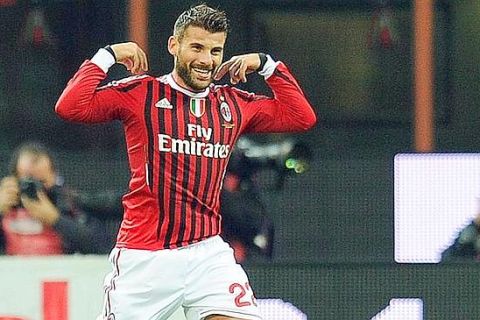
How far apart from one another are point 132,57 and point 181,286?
937 mm

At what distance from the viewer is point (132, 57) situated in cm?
662

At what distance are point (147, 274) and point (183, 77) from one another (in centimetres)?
79

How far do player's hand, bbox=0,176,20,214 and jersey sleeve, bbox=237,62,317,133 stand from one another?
5.75 feet

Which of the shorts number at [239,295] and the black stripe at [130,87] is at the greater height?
the black stripe at [130,87]

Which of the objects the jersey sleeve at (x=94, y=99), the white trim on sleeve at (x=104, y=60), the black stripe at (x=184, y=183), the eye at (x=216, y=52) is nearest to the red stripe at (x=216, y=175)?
the black stripe at (x=184, y=183)

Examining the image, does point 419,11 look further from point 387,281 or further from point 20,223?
point 20,223

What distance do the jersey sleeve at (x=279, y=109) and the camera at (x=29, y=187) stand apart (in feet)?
5.47

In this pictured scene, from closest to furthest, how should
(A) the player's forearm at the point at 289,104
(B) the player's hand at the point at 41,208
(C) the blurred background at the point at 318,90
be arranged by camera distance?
(A) the player's forearm at the point at 289,104
(B) the player's hand at the point at 41,208
(C) the blurred background at the point at 318,90

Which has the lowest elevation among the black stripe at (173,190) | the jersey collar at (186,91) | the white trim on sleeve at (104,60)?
the black stripe at (173,190)

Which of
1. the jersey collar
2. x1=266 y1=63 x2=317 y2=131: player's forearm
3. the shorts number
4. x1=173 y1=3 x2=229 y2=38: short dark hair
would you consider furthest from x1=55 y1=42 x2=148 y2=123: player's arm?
the shorts number

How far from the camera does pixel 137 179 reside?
6.59 m

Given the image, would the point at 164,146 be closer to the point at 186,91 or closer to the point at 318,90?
the point at 186,91

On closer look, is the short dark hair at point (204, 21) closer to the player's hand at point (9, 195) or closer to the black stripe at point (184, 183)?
the black stripe at point (184, 183)

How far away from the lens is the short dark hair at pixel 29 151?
8.29 meters
